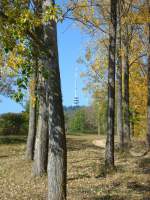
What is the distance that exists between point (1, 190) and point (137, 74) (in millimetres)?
30312

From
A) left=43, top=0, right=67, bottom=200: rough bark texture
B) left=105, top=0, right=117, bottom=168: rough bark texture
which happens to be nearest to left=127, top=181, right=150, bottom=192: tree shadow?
left=105, top=0, right=117, bottom=168: rough bark texture

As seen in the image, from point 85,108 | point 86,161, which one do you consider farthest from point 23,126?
point 85,108

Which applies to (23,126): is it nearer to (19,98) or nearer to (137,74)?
(137,74)

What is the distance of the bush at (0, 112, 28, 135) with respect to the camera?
42375 mm

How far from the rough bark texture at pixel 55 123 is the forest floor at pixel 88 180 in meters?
1.93

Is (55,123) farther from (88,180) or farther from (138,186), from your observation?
(88,180)

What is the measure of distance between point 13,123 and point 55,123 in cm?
3249

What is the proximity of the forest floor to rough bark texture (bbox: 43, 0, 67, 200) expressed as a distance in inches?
76.0

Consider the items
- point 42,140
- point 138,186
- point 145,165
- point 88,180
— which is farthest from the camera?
point 145,165

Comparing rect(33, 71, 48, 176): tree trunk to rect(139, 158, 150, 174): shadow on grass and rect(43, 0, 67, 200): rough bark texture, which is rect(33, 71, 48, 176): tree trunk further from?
rect(43, 0, 67, 200): rough bark texture

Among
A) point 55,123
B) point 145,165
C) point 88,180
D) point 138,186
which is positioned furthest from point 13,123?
point 55,123

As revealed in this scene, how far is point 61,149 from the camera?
1127 cm

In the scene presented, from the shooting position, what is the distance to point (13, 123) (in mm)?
43250

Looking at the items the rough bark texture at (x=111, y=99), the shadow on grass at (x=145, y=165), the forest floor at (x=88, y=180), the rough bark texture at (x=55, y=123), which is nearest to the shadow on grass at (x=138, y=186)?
the forest floor at (x=88, y=180)
